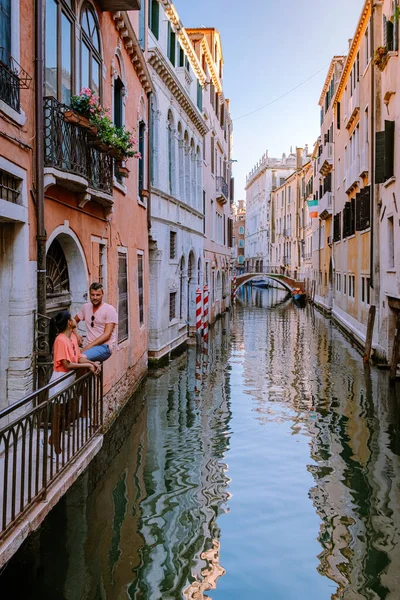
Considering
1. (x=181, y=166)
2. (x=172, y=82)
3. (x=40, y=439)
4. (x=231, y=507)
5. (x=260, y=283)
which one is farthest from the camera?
(x=260, y=283)

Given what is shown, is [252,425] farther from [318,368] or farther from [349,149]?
[349,149]

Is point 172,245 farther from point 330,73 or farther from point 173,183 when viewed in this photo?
point 330,73

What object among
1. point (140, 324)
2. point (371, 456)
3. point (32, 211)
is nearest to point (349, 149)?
point (140, 324)

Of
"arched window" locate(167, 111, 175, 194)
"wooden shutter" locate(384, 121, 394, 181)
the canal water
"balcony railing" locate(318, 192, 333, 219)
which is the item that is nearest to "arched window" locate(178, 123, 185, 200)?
"arched window" locate(167, 111, 175, 194)

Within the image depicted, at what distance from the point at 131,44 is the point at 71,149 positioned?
4.71 metres

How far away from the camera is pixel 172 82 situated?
15.5 metres

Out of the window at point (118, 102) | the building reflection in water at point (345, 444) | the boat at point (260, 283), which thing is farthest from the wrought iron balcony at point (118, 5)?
the boat at point (260, 283)

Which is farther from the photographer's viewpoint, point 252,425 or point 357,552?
point 252,425

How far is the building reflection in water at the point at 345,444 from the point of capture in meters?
5.23

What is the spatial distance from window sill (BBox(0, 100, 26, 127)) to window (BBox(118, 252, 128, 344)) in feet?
15.6

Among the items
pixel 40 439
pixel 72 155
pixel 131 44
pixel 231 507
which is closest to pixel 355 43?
pixel 131 44

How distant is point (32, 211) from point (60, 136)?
0.99 metres

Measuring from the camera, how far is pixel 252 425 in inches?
380

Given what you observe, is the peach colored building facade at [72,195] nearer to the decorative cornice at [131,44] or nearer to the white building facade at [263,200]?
the decorative cornice at [131,44]
